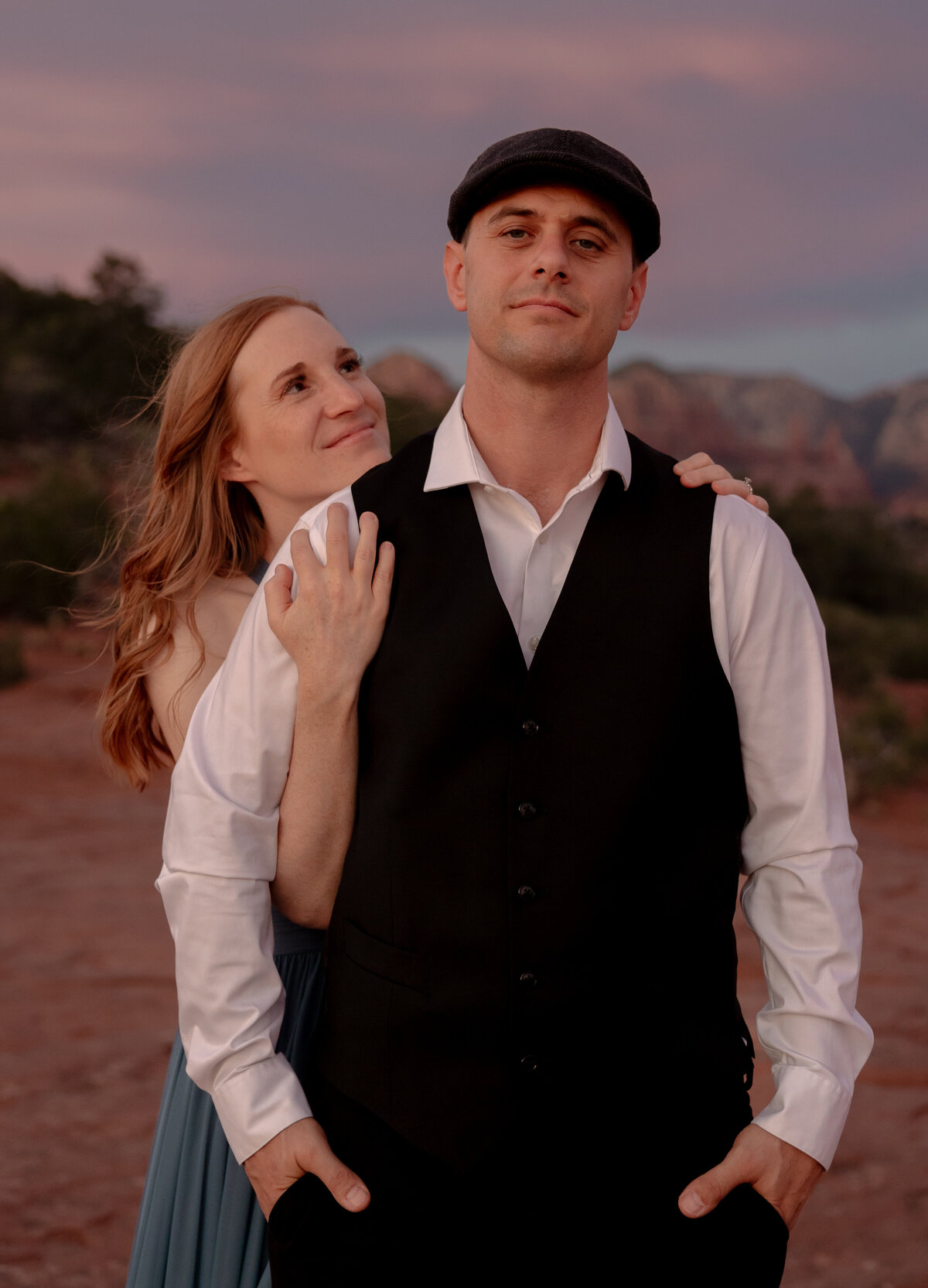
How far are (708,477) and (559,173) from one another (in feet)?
1.65

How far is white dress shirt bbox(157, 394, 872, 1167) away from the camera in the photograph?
5.83 feet

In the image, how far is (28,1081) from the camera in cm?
458

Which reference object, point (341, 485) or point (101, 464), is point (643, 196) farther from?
point (101, 464)

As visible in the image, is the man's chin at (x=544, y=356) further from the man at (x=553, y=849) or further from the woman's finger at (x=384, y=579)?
the woman's finger at (x=384, y=579)

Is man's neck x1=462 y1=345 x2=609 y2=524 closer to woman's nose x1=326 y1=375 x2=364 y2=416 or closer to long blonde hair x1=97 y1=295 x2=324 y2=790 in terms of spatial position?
woman's nose x1=326 y1=375 x2=364 y2=416

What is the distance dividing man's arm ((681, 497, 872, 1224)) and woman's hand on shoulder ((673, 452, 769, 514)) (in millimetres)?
34

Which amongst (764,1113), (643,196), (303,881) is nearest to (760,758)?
(764,1113)

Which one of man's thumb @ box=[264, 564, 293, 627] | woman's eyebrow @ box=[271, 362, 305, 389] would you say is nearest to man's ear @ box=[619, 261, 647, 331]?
man's thumb @ box=[264, 564, 293, 627]

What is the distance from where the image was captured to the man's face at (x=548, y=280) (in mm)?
1708

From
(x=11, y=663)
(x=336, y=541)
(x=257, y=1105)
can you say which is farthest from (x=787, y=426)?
(x=257, y=1105)

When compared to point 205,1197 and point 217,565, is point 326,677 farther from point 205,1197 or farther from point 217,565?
point 205,1197

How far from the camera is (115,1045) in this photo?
16.0 ft

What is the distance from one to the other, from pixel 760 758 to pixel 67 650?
36.6 ft

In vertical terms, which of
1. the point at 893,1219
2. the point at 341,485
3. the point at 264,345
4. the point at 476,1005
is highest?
the point at 264,345
